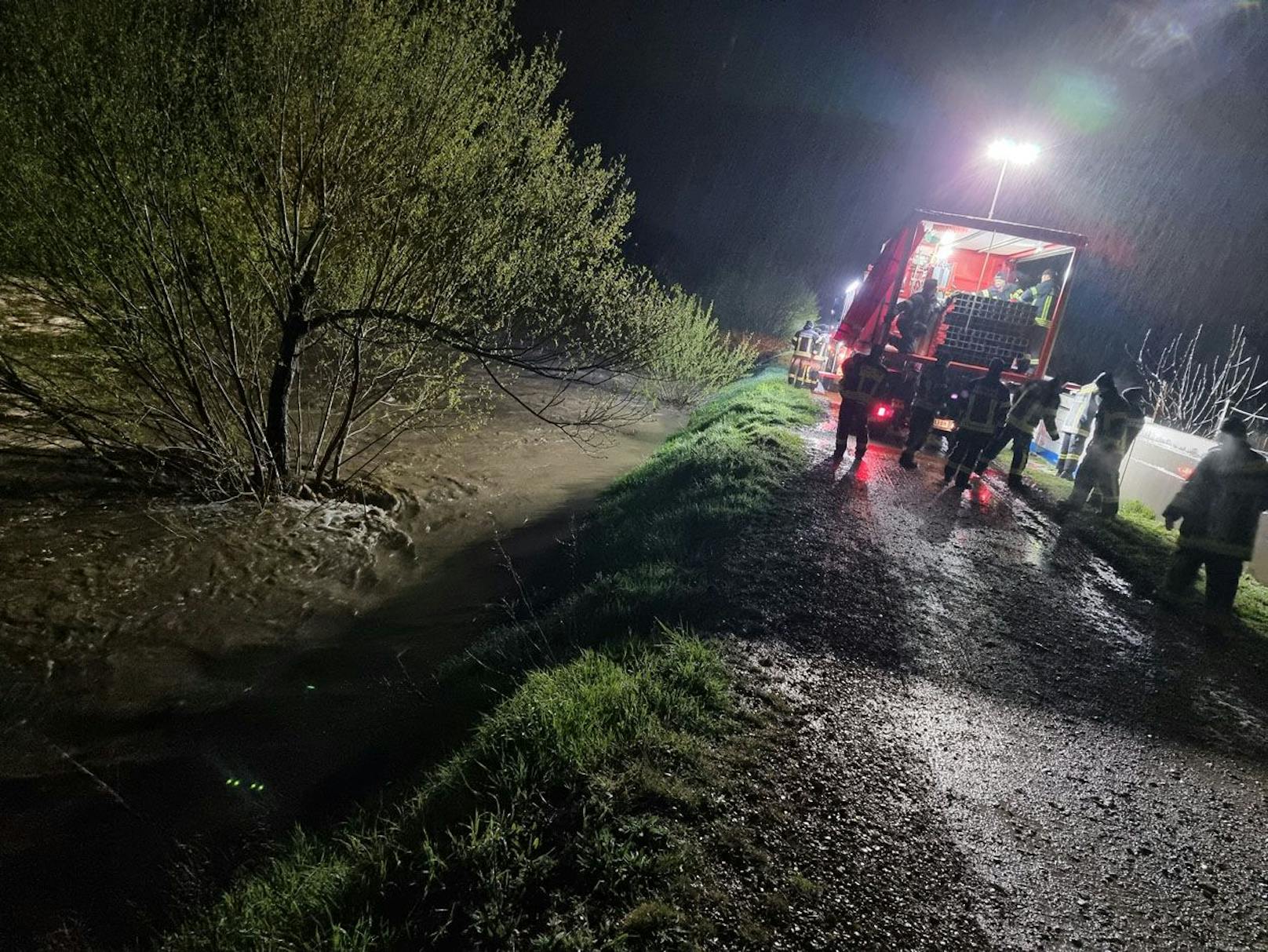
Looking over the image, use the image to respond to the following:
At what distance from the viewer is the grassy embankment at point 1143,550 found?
5.80 meters

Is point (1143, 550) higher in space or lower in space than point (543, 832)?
higher

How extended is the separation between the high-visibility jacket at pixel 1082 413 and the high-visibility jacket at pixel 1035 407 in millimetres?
1921

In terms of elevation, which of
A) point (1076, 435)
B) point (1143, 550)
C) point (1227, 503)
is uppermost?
point (1076, 435)

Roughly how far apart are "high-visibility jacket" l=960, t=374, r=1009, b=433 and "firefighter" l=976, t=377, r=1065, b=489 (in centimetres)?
27

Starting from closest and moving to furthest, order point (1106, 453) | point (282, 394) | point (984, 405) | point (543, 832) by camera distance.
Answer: point (543, 832) < point (282, 394) < point (1106, 453) < point (984, 405)

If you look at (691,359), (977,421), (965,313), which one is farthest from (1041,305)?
(691,359)

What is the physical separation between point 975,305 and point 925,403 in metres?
2.10

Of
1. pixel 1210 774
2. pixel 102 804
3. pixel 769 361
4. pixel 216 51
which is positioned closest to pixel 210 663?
pixel 102 804

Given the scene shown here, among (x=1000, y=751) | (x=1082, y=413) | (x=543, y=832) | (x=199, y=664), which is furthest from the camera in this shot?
(x=1082, y=413)

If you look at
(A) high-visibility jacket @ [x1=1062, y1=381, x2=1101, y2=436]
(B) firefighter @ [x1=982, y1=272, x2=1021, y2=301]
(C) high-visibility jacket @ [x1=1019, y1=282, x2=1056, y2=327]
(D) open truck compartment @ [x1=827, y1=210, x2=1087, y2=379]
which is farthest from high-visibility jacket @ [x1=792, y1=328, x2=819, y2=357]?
(A) high-visibility jacket @ [x1=1062, y1=381, x2=1101, y2=436]

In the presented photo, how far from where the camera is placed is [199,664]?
190 inches

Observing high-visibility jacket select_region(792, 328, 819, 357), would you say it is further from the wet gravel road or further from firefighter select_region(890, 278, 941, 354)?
the wet gravel road

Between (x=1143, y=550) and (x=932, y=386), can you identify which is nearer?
(x=1143, y=550)

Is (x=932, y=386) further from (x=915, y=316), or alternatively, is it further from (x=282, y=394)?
(x=282, y=394)
